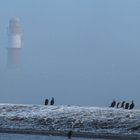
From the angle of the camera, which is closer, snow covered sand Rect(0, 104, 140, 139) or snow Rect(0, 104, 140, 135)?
snow covered sand Rect(0, 104, 140, 139)

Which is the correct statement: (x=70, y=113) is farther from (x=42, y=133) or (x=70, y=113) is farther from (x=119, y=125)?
(x=42, y=133)

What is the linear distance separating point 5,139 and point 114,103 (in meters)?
22.2

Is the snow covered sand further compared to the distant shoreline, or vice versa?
the snow covered sand

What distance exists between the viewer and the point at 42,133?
61.8ft

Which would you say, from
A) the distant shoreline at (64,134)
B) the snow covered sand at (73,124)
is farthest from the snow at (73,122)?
the distant shoreline at (64,134)

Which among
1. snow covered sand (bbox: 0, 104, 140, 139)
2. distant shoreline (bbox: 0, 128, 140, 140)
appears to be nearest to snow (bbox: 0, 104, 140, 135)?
snow covered sand (bbox: 0, 104, 140, 139)

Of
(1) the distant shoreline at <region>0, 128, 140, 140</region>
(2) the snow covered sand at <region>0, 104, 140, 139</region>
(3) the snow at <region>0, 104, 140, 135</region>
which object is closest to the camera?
(1) the distant shoreline at <region>0, 128, 140, 140</region>

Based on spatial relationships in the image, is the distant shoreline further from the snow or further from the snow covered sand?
the snow

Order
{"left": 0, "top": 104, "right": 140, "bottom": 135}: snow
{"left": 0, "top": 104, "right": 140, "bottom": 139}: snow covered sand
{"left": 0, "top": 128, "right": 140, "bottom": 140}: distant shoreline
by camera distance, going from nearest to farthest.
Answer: {"left": 0, "top": 128, "right": 140, "bottom": 140}: distant shoreline, {"left": 0, "top": 104, "right": 140, "bottom": 139}: snow covered sand, {"left": 0, "top": 104, "right": 140, "bottom": 135}: snow

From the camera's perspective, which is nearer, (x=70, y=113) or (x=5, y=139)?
(x=5, y=139)

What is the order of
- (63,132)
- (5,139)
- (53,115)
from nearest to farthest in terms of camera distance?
(5,139), (63,132), (53,115)

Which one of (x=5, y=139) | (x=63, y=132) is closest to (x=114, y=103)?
(x=63, y=132)

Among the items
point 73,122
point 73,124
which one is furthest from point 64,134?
point 73,122

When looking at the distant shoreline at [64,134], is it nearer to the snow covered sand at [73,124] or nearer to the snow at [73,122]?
the snow covered sand at [73,124]
